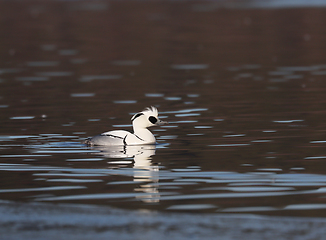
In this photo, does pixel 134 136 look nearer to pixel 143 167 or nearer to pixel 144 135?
pixel 144 135

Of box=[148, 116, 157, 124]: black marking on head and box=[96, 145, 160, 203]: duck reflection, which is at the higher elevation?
box=[148, 116, 157, 124]: black marking on head

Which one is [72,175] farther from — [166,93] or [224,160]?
[166,93]

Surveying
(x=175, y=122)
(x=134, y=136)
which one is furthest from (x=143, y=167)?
(x=175, y=122)

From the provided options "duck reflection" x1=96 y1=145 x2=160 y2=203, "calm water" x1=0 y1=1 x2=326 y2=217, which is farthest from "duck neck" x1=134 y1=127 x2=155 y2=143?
"calm water" x1=0 y1=1 x2=326 y2=217

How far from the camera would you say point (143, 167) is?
1286 centimetres

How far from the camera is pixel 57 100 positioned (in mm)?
22984

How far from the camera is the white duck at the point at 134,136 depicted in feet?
49.3

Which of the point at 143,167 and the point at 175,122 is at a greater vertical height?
the point at 175,122

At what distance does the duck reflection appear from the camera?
1056 cm

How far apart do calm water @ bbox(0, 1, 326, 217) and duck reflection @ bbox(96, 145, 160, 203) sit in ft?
0.06

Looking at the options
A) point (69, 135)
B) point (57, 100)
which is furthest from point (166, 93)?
point (69, 135)

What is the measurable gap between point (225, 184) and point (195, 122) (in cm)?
713

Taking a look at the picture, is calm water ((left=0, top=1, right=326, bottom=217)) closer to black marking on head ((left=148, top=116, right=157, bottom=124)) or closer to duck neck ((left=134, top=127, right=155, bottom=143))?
duck neck ((left=134, top=127, right=155, bottom=143))

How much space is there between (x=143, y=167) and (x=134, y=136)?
2601 mm
